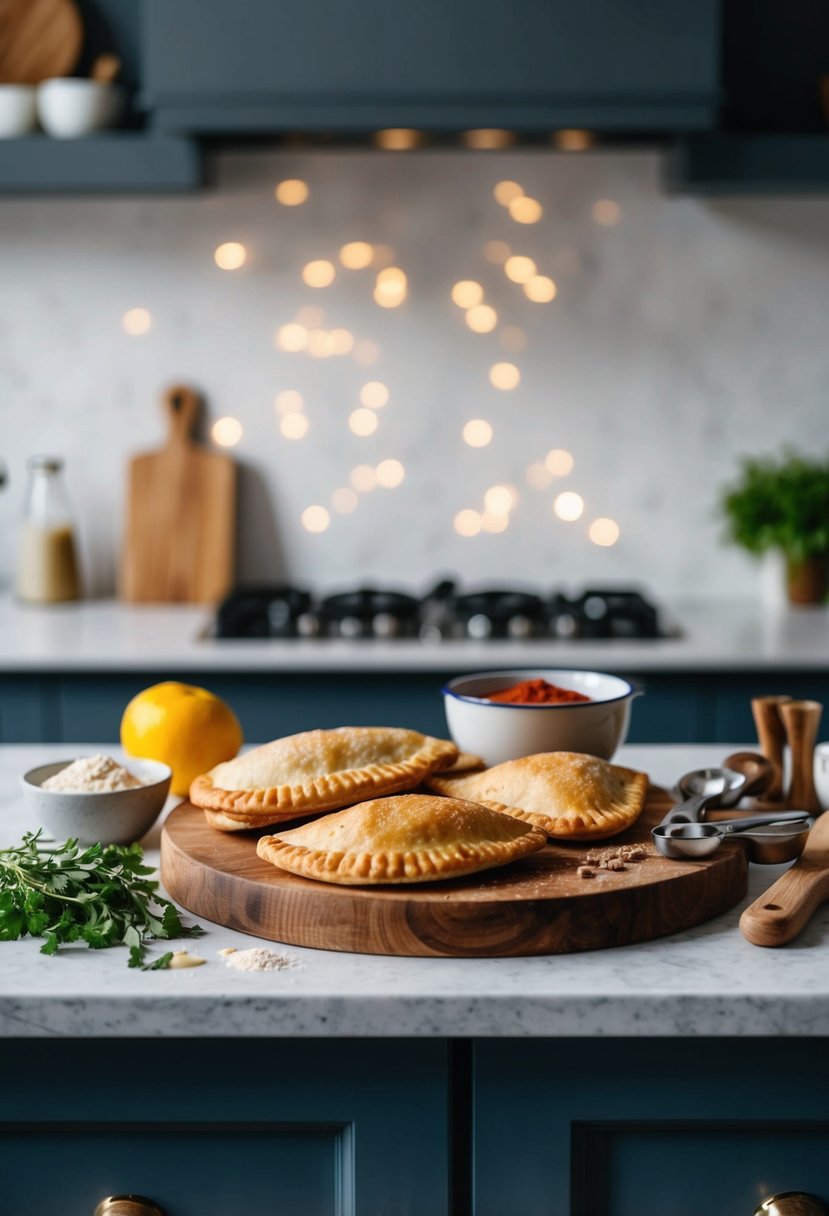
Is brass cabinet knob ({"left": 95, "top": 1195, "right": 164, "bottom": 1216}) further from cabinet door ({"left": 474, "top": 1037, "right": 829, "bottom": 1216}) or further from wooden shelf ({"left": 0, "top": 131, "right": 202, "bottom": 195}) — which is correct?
wooden shelf ({"left": 0, "top": 131, "right": 202, "bottom": 195})

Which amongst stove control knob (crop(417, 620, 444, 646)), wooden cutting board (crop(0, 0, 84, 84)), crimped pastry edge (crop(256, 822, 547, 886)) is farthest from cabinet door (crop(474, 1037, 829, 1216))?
wooden cutting board (crop(0, 0, 84, 84))

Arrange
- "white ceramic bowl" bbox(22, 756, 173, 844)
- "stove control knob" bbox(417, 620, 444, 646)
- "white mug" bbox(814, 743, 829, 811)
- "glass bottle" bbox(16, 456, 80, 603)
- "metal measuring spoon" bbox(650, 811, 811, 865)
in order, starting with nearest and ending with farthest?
1. "metal measuring spoon" bbox(650, 811, 811, 865)
2. "white ceramic bowl" bbox(22, 756, 173, 844)
3. "white mug" bbox(814, 743, 829, 811)
4. "stove control knob" bbox(417, 620, 444, 646)
5. "glass bottle" bbox(16, 456, 80, 603)

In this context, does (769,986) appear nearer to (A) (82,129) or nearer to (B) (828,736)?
(B) (828,736)

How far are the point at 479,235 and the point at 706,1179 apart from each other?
239cm

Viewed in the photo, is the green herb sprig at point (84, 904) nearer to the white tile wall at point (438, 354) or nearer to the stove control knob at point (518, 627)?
the stove control knob at point (518, 627)

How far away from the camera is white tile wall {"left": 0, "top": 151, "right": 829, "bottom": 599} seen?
297 centimetres

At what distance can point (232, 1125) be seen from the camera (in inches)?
38.1

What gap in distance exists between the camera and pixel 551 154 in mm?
2951

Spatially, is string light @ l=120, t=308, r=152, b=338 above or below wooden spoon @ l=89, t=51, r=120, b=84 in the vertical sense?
below

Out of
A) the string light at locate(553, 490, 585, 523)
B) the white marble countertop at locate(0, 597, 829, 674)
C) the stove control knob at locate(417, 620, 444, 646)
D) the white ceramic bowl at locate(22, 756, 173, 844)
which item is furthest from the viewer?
the string light at locate(553, 490, 585, 523)

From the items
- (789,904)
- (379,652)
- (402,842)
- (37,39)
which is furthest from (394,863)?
(37,39)

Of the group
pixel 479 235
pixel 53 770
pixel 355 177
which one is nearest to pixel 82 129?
pixel 355 177

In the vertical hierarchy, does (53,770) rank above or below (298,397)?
below

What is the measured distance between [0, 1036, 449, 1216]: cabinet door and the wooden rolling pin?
26 cm
